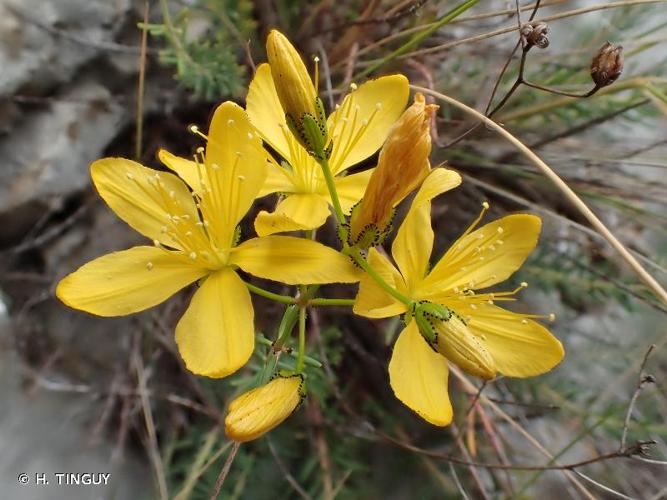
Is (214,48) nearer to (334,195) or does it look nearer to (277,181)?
(277,181)

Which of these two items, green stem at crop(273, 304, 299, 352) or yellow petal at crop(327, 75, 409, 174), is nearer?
green stem at crop(273, 304, 299, 352)

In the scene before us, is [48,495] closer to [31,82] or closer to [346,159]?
[31,82]

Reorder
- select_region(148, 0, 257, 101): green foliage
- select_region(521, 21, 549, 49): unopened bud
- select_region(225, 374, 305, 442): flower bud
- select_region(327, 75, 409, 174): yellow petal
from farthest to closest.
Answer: select_region(148, 0, 257, 101): green foliage < select_region(327, 75, 409, 174): yellow petal < select_region(521, 21, 549, 49): unopened bud < select_region(225, 374, 305, 442): flower bud

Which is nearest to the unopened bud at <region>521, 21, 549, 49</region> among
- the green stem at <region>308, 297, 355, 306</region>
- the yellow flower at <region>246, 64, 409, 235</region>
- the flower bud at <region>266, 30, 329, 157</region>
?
the yellow flower at <region>246, 64, 409, 235</region>

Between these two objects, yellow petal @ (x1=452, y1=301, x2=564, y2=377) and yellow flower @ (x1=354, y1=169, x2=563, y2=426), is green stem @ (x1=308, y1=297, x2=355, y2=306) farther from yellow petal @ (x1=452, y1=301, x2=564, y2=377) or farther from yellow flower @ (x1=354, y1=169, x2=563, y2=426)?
yellow petal @ (x1=452, y1=301, x2=564, y2=377)

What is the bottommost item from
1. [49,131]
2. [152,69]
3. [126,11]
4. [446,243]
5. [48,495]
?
[48,495]

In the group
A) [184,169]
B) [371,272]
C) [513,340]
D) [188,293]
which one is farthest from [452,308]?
[188,293]

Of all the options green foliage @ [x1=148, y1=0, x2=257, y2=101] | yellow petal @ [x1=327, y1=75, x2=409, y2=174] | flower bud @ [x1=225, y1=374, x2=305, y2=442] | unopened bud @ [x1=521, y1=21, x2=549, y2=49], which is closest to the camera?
flower bud @ [x1=225, y1=374, x2=305, y2=442]

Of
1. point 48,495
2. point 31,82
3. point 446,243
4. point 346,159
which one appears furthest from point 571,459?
point 31,82
